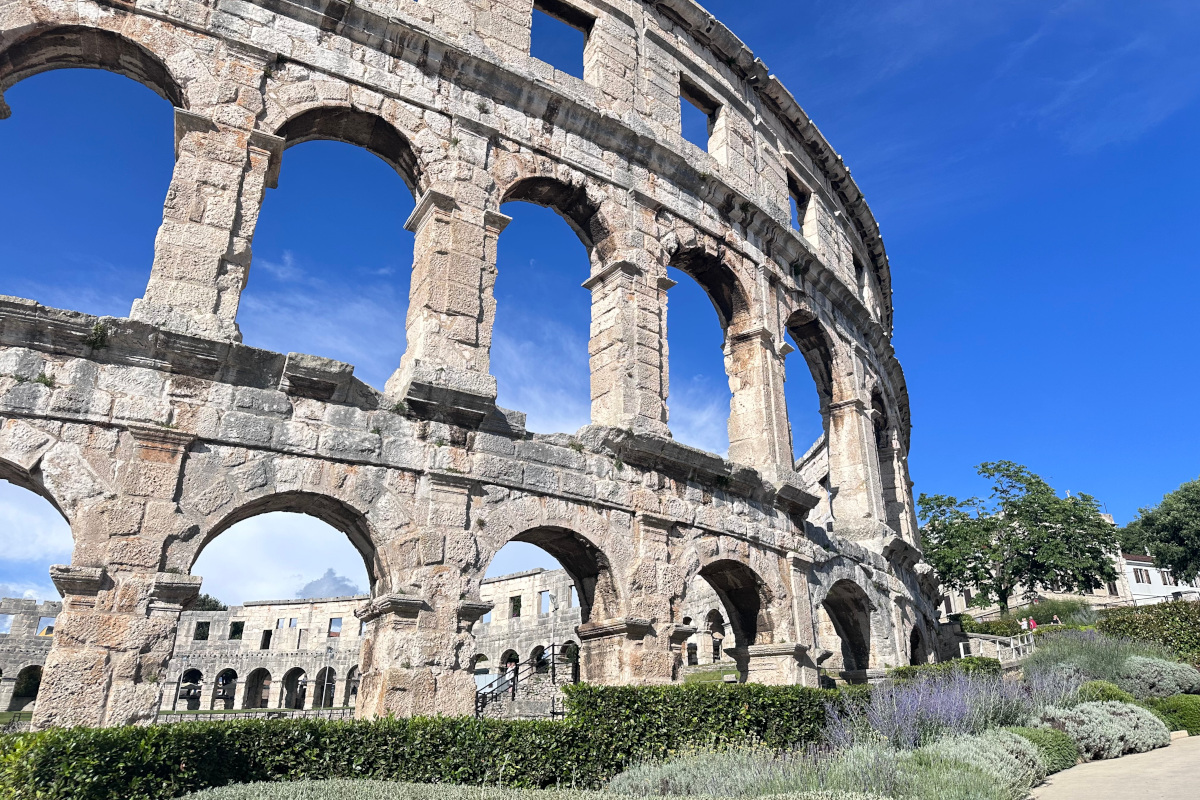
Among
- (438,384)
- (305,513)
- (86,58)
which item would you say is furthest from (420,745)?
(86,58)

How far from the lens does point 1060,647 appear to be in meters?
15.0

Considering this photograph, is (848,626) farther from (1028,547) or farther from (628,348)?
(1028,547)

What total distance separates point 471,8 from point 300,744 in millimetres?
10065

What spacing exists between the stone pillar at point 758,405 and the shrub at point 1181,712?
6.37 meters

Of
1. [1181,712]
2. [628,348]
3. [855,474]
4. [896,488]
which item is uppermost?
[628,348]

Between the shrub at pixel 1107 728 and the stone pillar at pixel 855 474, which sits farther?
the stone pillar at pixel 855 474

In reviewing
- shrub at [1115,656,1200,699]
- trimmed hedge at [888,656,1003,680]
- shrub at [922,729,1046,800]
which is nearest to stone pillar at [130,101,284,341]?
shrub at [922,729,1046,800]

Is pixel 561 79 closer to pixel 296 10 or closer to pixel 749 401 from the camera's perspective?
pixel 296 10

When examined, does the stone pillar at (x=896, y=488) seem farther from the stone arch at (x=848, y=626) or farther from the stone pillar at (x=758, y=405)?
the stone pillar at (x=758, y=405)

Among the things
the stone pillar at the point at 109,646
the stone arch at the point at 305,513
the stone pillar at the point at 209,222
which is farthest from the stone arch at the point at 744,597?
the stone pillar at the point at 209,222

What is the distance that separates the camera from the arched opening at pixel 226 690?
32.7 m

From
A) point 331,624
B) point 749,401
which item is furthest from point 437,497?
point 331,624

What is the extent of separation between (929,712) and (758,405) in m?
5.55

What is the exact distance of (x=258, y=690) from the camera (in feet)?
109
